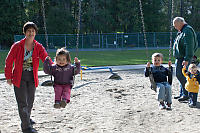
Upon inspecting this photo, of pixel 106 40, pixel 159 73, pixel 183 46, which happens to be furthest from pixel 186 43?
pixel 106 40

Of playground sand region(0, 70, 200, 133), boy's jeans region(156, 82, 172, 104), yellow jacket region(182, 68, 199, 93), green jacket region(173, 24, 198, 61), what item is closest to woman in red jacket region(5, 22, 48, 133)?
playground sand region(0, 70, 200, 133)

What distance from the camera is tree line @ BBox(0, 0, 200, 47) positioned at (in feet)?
125

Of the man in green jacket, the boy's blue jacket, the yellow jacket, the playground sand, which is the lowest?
the playground sand

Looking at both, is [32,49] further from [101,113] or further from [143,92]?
[143,92]

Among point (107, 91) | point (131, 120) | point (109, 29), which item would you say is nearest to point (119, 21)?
point (109, 29)

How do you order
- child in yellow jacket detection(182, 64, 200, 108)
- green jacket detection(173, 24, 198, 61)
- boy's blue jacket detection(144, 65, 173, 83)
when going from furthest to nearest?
child in yellow jacket detection(182, 64, 200, 108) → green jacket detection(173, 24, 198, 61) → boy's blue jacket detection(144, 65, 173, 83)

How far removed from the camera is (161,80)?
18.6 feet

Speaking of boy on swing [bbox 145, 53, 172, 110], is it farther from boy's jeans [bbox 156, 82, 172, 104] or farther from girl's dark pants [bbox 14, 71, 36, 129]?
girl's dark pants [bbox 14, 71, 36, 129]

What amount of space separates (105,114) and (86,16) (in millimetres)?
37702

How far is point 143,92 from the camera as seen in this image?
8328 millimetres

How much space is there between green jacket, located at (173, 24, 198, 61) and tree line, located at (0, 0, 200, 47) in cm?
3208

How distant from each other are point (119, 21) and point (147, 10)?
486cm

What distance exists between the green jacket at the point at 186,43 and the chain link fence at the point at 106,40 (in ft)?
90.6

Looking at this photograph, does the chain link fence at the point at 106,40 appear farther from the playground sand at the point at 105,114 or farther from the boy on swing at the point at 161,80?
the boy on swing at the point at 161,80
